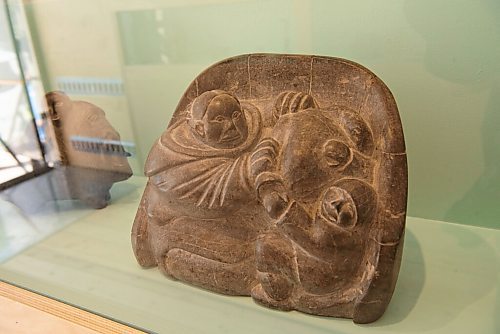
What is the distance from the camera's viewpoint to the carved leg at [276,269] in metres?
1.03

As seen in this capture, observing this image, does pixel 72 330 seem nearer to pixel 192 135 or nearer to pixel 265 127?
pixel 192 135

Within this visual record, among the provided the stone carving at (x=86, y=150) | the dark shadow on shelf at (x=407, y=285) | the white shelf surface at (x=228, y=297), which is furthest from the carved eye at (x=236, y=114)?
the stone carving at (x=86, y=150)

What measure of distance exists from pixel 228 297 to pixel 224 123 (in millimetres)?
414

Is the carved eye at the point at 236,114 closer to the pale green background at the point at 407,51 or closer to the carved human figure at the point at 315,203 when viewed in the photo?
the carved human figure at the point at 315,203

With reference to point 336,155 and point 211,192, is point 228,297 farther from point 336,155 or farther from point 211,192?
point 336,155

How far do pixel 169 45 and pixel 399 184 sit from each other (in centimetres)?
102

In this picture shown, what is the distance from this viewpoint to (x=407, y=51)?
1.30 meters

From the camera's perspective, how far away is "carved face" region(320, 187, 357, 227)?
0.96 metres

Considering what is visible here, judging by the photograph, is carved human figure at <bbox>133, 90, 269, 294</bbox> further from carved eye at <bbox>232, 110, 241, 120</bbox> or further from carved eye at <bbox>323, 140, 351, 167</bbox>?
carved eye at <bbox>323, 140, 351, 167</bbox>

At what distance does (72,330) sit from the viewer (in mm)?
1185

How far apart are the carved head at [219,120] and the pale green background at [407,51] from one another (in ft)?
1.43

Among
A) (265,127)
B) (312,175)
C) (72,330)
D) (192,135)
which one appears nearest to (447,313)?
(312,175)

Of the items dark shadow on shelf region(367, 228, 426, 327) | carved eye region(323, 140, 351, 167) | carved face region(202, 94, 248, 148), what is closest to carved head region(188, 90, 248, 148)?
carved face region(202, 94, 248, 148)

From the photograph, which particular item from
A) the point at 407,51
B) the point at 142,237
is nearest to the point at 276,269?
the point at 142,237
